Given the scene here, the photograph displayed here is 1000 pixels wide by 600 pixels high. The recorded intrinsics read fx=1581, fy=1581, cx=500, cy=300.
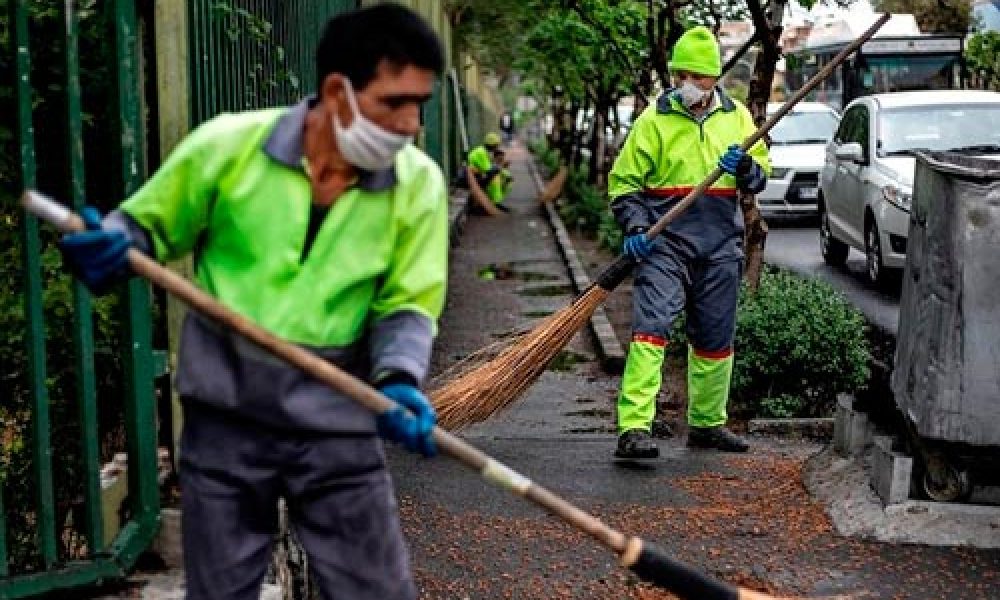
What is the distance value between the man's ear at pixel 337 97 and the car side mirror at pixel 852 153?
11.2m

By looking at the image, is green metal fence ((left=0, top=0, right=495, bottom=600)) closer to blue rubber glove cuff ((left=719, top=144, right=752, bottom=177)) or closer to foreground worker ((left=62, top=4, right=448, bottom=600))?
foreground worker ((left=62, top=4, right=448, bottom=600))

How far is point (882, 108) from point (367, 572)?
1180cm

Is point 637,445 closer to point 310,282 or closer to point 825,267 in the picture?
point 310,282

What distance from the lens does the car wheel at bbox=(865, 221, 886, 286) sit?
13.5 meters

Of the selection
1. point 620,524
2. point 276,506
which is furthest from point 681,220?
point 276,506

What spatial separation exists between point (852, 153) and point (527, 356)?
737cm

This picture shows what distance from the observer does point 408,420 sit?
10.6ft

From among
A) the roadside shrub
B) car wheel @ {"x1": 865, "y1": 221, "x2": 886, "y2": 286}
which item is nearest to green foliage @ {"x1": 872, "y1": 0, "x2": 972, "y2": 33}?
the roadside shrub

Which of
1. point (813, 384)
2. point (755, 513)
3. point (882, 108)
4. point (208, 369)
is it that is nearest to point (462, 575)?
point (755, 513)

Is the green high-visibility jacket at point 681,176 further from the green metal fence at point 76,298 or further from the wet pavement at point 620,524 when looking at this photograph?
the green metal fence at point 76,298

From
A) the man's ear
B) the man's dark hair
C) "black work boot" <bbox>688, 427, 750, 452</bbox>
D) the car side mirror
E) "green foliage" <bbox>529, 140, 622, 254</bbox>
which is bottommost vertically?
"green foliage" <bbox>529, 140, 622, 254</bbox>

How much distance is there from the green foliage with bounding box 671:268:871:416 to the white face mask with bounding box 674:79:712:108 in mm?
1546

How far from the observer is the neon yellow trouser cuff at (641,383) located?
23.1 feet

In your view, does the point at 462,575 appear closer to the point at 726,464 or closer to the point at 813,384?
the point at 726,464
